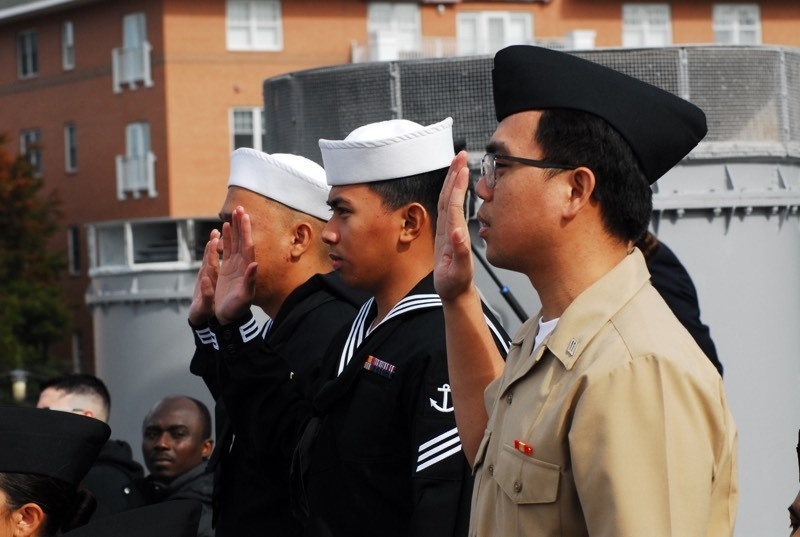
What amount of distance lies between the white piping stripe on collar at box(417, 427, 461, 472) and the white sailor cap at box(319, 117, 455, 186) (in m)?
0.89

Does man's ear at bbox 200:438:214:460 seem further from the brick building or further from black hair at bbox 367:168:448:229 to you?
the brick building

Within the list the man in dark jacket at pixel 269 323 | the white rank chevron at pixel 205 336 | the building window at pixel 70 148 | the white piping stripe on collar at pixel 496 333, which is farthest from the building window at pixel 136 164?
the white piping stripe on collar at pixel 496 333

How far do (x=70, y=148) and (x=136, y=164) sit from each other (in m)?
3.60

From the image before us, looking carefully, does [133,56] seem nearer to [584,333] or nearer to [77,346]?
[77,346]

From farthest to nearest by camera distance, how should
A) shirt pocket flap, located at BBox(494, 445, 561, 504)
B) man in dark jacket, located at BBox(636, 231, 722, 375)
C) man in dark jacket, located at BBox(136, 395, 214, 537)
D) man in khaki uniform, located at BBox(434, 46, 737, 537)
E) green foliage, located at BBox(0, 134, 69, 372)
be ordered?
green foliage, located at BBox(0, 134, 69, 372), man in dark jacket, located at BBox(136, 395, 214, 537), man in dark jacket, located at BBox(636, 231, 722, 375), shirt pocket flap, located at BBox(494, 445, 561, 504), man in khaki uniform, located at BBox(434, 46, 737, 537)

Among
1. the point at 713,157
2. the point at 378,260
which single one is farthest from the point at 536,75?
the point at 713,157

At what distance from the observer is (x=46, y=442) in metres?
4.13

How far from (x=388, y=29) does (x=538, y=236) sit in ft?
129

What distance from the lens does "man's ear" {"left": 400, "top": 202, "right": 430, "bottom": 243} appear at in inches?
169

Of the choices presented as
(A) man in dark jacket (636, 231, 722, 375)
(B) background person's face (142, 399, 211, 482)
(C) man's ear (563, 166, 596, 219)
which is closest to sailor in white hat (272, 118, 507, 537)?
(C) man's ear (563, 166, 596, 219)

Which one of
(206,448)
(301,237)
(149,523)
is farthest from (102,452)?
(149,523)

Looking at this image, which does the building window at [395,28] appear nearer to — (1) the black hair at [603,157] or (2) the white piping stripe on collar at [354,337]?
(2) the white piping stripe on collar at [354,337]

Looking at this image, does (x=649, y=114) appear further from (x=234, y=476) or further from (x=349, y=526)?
Answer: (x=234, y=476)

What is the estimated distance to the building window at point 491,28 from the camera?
42.8m
